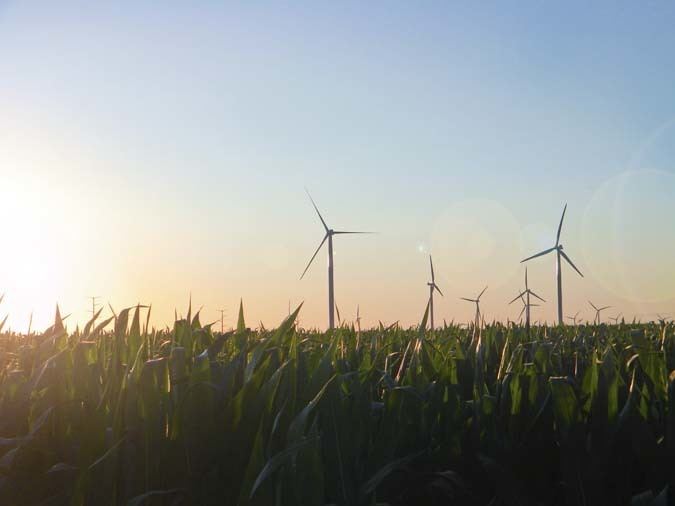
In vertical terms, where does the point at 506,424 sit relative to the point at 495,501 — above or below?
above

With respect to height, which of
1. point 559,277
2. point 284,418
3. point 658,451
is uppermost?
point 559,277

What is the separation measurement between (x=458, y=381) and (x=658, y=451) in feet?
3.86

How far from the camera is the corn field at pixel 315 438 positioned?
2512 mm

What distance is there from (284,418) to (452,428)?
942 millimetres

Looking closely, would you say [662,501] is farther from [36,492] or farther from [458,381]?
[36,492]

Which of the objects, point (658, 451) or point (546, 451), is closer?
point (658, 451)

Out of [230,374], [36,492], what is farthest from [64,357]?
[230,374]

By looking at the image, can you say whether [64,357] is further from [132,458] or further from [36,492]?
[132,458]

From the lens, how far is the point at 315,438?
2133mm

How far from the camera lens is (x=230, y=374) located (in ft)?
9.52

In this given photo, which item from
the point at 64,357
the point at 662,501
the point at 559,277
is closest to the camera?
the point at 662,501

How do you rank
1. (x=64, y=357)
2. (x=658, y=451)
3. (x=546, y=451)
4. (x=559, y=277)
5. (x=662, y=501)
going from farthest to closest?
(x=559, y=277) < (x=64, y=357) < (x=546, y=451) < (x=658, y=451) < (x=662, y=501)

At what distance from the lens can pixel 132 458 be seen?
2619mm

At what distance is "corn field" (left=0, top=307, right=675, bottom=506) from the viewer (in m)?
2.51
